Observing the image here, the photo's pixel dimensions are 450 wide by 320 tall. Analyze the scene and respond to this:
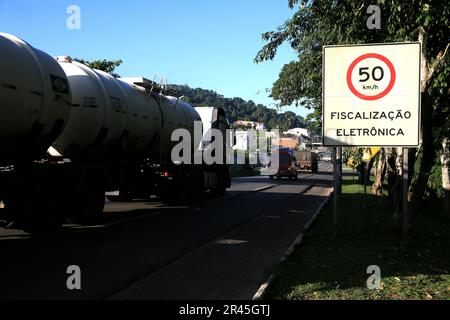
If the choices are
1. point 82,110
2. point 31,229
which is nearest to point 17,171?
point 31,229

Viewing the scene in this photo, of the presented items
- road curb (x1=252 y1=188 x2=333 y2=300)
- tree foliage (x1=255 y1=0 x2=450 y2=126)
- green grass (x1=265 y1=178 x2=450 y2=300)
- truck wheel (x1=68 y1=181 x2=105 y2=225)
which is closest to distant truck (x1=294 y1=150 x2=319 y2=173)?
tree foliage (x1=255 y1=0 x2=450 y2=126)

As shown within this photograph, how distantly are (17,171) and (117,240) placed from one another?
236cm

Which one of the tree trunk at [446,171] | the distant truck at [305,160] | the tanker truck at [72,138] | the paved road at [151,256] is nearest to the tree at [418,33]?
the paved road at [151,256]

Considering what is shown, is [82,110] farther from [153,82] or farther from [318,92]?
[318,92]

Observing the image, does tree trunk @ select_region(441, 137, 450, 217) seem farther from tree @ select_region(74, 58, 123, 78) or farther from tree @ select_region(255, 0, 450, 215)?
tree @ select_region(74, 58, 123, 78)

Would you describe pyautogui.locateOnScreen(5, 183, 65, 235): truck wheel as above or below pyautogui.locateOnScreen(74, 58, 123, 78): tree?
below

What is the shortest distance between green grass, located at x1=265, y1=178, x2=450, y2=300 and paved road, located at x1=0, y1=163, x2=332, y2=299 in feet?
→ 1.41

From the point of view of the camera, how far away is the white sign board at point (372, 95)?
9102mm

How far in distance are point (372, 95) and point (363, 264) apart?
323cm

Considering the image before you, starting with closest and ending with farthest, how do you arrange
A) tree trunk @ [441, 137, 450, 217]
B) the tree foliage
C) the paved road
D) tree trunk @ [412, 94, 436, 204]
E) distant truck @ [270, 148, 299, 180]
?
1. the paved road
2. the tree foliage
3. tree trunk @ [412, 94, 436, 204]
4. tree trunk @ [441, 137, 450, 217]
5. distant truck @ [270, 148, 299, 180]

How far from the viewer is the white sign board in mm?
9102

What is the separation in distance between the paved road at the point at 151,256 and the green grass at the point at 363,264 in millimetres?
430

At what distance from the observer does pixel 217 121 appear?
70.9ft

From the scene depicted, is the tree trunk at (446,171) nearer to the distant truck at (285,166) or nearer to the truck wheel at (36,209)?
the truck wheel at (36,209)
